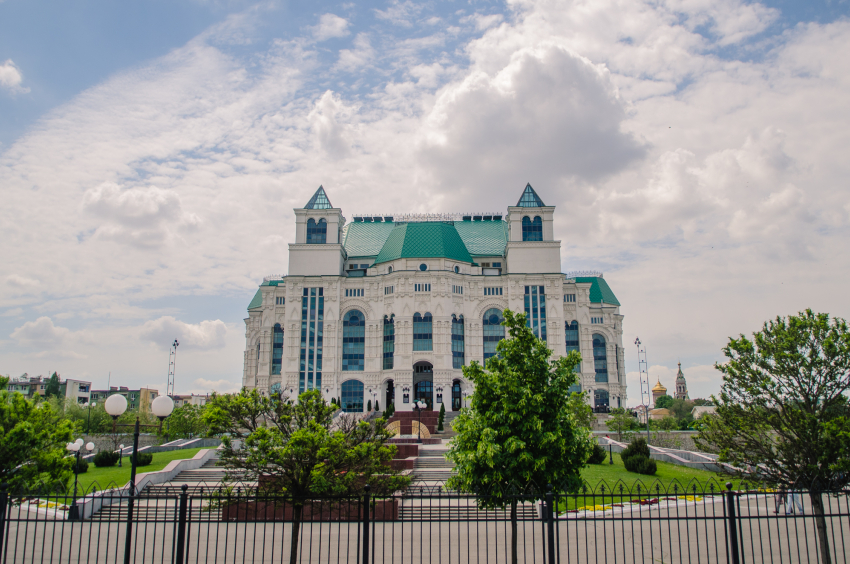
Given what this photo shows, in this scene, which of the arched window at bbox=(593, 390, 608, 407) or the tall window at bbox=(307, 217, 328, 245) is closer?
the tall window at bbox=(307, 217, 328, 245)

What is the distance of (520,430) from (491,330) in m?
61.4

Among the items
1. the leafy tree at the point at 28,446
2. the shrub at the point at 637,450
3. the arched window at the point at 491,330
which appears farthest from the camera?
the arched window at the point at 491,330

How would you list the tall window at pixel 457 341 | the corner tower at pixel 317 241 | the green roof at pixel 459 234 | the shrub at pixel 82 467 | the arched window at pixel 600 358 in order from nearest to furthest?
1. the shrub at pixel 82 467
2. the tall window at pixel 457 341
3. the corner tower at pixel 317 241
4. the arched window at pixel 600 358
5. the green roof at pixel 459 234

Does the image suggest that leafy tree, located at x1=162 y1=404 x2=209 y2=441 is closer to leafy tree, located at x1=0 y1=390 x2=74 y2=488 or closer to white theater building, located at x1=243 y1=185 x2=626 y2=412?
white theater building, located at x1=243 y1=185 x2=626 y2=412

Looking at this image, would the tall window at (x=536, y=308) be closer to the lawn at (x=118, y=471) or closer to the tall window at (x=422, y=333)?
the tall window at (x=422, y=333)

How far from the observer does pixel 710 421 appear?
1791 cm

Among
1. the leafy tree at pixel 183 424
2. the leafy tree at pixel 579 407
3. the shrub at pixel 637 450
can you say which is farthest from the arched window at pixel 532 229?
the shrub at pixel 637 450

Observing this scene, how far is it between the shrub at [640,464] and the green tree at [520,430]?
19637 millimetres

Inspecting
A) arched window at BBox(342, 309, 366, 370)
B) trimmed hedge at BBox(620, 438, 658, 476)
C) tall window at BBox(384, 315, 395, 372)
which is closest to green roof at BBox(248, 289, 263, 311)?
arched window at BBox(342, 309, 366, 370)

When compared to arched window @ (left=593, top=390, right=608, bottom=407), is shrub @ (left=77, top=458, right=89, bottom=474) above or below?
below

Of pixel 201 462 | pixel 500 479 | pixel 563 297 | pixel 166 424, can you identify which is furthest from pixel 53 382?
pixel 500 479

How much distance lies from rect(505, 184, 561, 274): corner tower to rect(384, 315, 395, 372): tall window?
16.7 m

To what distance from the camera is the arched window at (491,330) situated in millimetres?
76125

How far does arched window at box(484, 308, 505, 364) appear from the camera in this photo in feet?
250
